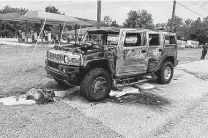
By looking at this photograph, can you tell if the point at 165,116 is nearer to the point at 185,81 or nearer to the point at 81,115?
the point at 81,115

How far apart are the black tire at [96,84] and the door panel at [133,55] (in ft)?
1.71

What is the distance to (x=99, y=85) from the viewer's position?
573 centimetres

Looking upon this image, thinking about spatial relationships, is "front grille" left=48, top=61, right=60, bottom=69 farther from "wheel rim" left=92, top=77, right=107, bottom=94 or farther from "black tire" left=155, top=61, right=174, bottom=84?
"black tire" left=155, top=61, right=174, bottom=84

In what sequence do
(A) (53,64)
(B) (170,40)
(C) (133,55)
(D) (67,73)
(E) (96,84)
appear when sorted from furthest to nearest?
(B) (170,40) < (C) (133,55) < (A) (53,64) < (E) (96,84) < (D) (67,73)

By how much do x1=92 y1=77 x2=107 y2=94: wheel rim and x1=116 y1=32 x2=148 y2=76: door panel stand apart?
22.6 inches

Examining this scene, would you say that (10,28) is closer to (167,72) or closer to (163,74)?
(167,72)

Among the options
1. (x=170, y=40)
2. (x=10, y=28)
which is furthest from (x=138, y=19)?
(x=170, y=40)

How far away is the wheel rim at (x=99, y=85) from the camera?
5621 mm

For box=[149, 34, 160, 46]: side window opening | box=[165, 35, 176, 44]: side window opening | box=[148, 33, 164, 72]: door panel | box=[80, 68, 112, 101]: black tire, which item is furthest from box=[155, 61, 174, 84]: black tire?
box=[80, 68, 112, 101]: black tire

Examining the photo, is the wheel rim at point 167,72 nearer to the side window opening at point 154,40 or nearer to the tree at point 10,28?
the side window opening at point 154,40

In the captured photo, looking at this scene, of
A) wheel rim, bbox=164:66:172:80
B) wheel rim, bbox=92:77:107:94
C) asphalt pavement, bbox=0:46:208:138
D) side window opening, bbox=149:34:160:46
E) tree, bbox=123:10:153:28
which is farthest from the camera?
tree, bbox=123:10:153:28

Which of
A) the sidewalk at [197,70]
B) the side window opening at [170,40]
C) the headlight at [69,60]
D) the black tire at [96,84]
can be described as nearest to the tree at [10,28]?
the sidewalk at [197,70]

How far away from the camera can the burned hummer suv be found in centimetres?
547

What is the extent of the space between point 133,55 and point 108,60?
0.96m
